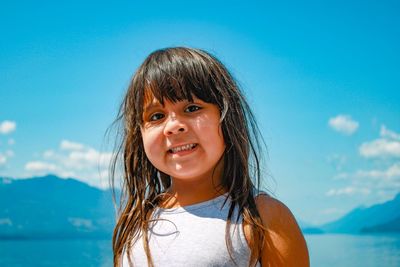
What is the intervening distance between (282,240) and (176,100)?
0.60m

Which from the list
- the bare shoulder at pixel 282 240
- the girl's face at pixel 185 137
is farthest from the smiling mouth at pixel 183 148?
the bare shoulder at pixel 282 240

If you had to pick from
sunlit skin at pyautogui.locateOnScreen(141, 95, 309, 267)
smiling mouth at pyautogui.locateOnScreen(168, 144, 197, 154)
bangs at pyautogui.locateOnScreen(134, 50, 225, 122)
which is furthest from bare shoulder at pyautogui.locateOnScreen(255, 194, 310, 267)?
bangs at pyautogui.locateOnScreen(134, 50, 225, 122)

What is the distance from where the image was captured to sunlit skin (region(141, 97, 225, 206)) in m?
1.75

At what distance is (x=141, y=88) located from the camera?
1.90m

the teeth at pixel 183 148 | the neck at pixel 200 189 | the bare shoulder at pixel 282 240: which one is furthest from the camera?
the neck at pixel 200 189

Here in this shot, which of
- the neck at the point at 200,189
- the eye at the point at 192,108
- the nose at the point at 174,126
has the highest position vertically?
the eye at the point at 192,108

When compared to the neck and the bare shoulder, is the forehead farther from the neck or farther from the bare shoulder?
the bare shoulder

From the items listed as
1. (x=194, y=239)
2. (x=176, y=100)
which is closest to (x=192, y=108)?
(x=176, y=100)

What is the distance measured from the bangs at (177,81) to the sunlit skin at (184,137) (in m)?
0.03

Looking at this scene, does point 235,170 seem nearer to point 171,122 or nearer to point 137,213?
point 171,122

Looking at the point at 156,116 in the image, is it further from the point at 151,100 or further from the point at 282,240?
the point at 282,240

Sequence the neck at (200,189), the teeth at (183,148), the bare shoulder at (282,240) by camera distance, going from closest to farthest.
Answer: the bare shoulder at (282,240) → the teeth at (183,148) → the neck at (200,189)

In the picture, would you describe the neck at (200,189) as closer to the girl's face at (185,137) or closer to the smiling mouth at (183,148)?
the girl's face at (185,137)

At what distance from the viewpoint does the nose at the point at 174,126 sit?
1735 mm
